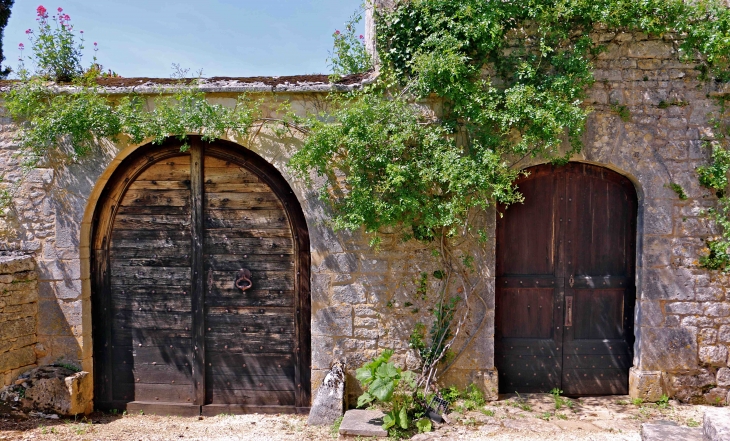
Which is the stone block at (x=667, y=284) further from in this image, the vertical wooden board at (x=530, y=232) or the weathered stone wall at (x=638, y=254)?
the vertical wooden board at (x=530, y=232)

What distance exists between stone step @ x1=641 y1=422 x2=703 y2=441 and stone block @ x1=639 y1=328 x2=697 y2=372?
1.21 metres

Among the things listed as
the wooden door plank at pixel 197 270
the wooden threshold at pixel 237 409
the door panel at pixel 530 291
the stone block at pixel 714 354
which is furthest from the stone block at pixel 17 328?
the stone block at pixel 714 354

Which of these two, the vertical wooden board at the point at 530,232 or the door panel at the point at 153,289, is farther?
the door panel at the point at 153,289

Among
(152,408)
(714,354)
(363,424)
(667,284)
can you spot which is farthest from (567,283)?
(152,408)

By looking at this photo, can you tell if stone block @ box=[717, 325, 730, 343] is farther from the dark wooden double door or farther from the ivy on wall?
the dark wooden double door

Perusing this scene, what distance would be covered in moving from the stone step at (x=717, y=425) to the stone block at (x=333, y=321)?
2.70 meters

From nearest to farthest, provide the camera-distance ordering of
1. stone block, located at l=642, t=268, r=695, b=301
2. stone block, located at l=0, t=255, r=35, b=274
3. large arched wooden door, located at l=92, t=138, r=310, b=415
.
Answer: stone block, located at l=0, t=255, r=35, b=274 < stone block, located at l=642, t=268, r=695, b=301 < large arched wooden door, located at l=92, t=138, r=310, b=415

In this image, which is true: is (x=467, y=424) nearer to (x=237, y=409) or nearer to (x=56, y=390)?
(x=237, y=409)

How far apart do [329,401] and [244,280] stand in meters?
1.40

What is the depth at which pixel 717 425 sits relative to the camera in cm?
280

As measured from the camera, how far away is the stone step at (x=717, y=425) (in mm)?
2722

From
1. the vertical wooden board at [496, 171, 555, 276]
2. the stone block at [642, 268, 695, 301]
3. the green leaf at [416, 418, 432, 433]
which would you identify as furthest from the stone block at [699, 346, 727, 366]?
the green leaf at [416, 418, 432, 433]

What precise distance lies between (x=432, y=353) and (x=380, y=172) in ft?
5.60

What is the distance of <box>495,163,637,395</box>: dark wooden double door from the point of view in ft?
15.1
